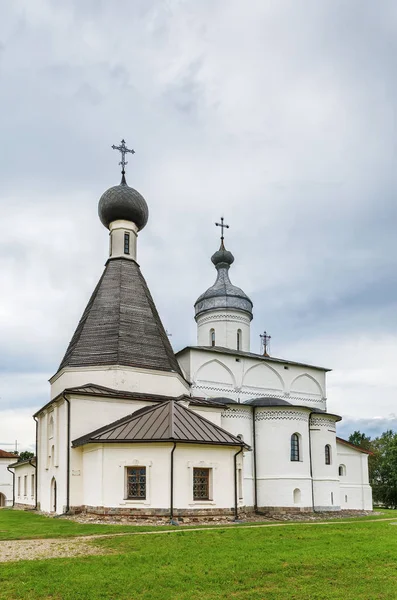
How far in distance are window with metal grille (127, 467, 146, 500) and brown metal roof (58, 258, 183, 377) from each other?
4.77m

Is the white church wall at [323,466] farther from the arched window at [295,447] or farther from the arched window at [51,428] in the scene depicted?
the arched window at [51,428]

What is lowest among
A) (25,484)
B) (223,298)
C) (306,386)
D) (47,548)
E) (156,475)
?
(25,484)

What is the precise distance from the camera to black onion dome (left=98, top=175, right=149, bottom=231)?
26312 mm

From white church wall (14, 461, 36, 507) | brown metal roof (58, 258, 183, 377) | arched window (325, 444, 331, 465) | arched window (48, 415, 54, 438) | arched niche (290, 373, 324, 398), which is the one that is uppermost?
brown metal roof (58, 258, 183, 377)

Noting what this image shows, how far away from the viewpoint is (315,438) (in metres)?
24.5

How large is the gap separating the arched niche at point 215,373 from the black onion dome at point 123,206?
7255mm

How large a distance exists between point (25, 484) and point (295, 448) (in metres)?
13.9

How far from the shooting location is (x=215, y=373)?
85.2 feet

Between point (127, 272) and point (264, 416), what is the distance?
8.45 meters

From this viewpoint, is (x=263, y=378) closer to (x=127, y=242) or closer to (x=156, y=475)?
(x=127, y=242)

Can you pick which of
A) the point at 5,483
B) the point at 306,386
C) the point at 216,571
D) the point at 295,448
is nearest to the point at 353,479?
the point at 306,386

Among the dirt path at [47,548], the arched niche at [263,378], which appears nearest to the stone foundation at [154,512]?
the dirt path at [47,548]

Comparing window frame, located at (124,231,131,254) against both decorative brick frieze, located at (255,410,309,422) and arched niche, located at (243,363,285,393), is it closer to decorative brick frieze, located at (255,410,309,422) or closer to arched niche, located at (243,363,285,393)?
arched niche, located at (243,363,285,393)

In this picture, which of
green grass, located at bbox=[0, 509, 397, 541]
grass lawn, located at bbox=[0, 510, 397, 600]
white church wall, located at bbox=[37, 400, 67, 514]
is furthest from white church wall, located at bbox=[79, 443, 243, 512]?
grass lawn, located at bbox=[0, 510, 397, 600]
